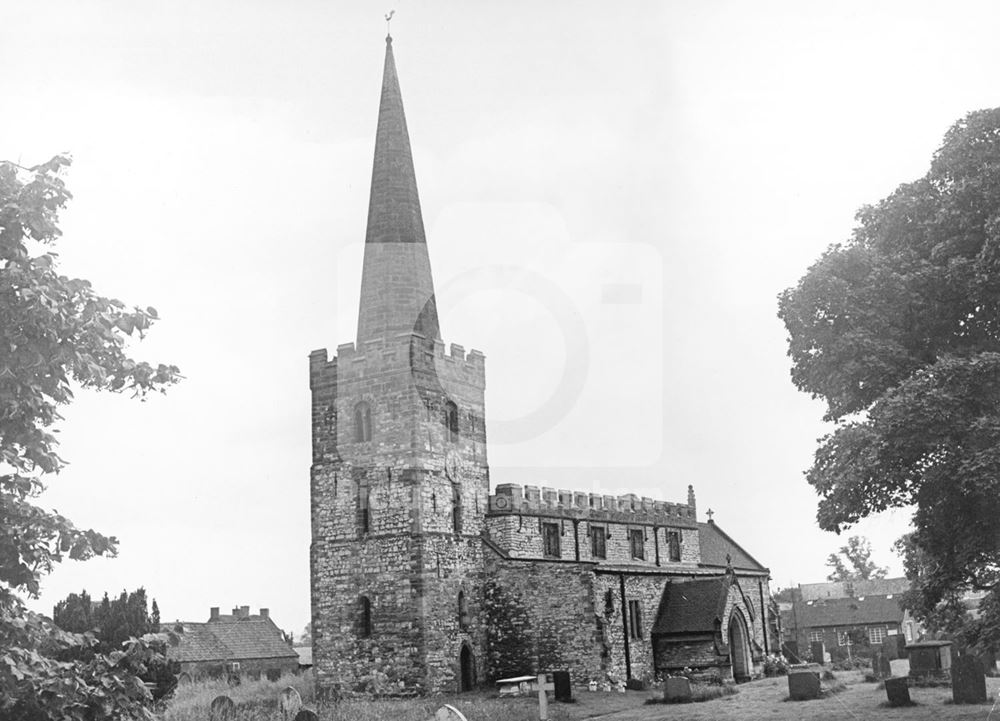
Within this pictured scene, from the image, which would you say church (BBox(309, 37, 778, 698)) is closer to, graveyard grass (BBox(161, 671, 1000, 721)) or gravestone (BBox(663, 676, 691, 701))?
graveyard grass (BBox(161, 671, 1000, 721))

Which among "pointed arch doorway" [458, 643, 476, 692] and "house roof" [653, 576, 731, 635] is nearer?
"pointed arch doorway" [458, 643, 476, 692]

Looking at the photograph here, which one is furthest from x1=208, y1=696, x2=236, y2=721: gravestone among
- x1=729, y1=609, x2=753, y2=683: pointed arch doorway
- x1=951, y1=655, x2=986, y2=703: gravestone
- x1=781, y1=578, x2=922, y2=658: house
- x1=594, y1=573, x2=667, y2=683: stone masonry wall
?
x1=781, y1=578, x2=922, y2=658: house

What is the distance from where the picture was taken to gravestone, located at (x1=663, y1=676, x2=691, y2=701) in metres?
32.2

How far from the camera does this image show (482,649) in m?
37.7

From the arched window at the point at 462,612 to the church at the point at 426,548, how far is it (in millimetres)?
56

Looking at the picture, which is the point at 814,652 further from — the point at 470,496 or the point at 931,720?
the point at 931,720

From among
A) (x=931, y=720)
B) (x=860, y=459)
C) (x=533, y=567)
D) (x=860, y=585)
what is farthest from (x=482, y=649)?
(x=860, y=585)

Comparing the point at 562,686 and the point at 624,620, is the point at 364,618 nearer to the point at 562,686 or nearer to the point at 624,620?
the point at 562,686

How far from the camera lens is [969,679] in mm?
25312

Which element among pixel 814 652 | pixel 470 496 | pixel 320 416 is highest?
pixel 320 416

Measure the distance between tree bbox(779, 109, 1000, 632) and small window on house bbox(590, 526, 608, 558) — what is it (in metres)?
22.5

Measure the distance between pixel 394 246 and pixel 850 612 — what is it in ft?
153

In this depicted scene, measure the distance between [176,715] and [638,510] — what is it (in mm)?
24587

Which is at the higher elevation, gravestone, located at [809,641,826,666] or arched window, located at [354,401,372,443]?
arched window, located at [354,401,372,443]
